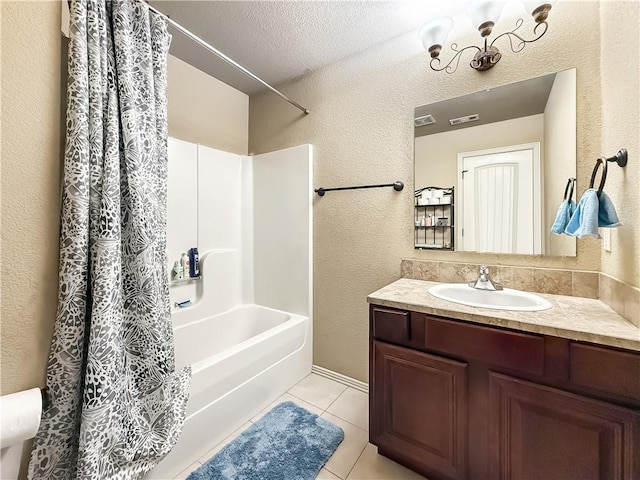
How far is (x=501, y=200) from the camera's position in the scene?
1474 mm

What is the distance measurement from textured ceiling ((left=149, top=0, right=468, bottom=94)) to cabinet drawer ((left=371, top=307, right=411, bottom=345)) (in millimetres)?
1768

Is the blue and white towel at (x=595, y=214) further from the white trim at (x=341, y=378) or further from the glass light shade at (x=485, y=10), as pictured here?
the white trim at (x=341, y=378)

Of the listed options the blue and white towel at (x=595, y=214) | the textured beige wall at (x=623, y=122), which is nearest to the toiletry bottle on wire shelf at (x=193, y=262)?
the blue and white towel at (x=595, y=214)

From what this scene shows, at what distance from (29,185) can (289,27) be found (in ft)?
5.56

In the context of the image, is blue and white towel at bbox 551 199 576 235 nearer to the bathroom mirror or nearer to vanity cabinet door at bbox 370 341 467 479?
the bathroom mirror

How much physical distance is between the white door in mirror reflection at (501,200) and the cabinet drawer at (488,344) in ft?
2.14

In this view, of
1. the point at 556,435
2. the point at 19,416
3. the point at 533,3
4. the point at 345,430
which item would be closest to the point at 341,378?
the point at 345,430

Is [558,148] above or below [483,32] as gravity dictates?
below

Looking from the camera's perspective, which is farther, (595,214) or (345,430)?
(345,430)

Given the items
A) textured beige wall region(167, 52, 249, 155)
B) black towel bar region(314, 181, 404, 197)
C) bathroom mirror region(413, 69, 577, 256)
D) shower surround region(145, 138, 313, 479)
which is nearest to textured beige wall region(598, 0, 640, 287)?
bathroom mirror region(413, 69, 577, 256)

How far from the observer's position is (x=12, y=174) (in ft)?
2.42

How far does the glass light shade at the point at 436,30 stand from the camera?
1.39 m

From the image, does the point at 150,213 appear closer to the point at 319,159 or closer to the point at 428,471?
the point at 319,159

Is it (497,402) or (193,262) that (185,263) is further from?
(497,402)
